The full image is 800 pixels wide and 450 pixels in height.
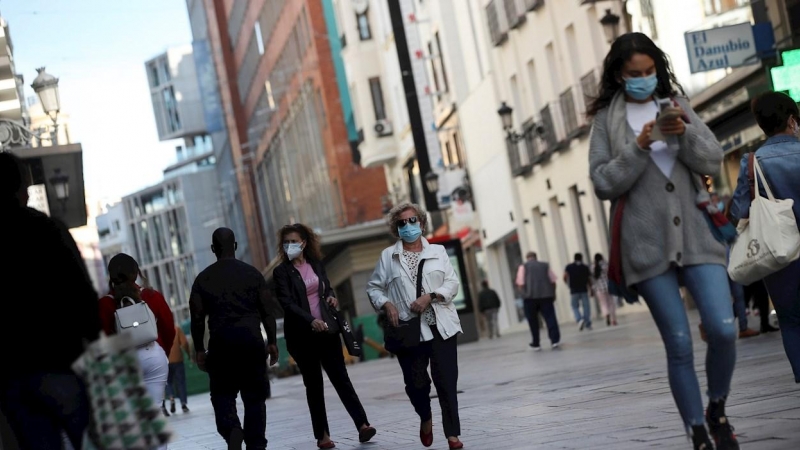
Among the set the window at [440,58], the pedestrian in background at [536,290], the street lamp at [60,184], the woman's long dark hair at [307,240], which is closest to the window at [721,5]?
the pedestrian in background at [536,290]

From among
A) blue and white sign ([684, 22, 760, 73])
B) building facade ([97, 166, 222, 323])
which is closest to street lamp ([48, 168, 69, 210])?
blue and white sign ([684, 22, 760, 73])

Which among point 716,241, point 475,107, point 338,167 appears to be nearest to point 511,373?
point 716,241

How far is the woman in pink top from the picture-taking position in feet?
42.7

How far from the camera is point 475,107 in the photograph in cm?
5178

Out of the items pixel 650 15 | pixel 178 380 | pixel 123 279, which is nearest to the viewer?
pixel 123 279

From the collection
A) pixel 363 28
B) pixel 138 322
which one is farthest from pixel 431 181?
pixel 138 322

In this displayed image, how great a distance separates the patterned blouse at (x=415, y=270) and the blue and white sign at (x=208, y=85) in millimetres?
116970

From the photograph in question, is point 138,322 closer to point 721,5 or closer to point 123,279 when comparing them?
point 123,279

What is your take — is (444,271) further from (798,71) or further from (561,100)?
(561,100)

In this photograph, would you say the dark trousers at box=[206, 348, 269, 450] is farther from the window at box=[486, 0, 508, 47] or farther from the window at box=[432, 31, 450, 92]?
the window at box=[432, 31, 450, 92]

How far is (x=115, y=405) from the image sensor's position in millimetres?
6477

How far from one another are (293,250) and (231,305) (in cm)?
195

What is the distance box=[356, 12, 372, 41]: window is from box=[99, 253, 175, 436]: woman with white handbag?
53.8 meters

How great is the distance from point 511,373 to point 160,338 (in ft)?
32.8
